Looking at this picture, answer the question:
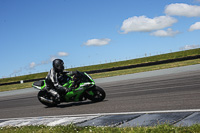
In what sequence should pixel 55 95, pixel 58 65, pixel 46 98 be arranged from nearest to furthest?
pixel 58 65, pixel 55 95, pixel 46 98

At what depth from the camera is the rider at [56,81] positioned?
9.12 m

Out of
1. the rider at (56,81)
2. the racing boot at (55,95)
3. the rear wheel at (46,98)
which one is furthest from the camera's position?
the rear wheel at (46,98)

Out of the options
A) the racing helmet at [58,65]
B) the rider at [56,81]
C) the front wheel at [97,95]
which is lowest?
the front wheel at [97,95]

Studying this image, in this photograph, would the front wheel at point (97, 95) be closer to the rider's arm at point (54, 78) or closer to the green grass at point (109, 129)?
the rider's arm at point (54, 78)

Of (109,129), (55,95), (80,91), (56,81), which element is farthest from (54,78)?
(109,129)

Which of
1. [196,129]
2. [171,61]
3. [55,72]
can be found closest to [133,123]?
[196,129]

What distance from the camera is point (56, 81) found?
30.1 feet

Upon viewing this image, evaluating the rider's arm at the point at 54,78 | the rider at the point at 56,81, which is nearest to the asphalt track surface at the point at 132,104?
the rider at the point at 56,81

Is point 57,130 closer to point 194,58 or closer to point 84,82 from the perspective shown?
point 84,82

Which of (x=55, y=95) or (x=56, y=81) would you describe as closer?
(x=56, y=81)

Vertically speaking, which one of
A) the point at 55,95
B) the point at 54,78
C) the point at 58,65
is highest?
the point at 58,65

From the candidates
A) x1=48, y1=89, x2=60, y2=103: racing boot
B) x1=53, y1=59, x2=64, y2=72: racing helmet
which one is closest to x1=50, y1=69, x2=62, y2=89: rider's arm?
x1=53, y1=59, x2=64, y2=72: racing helmet

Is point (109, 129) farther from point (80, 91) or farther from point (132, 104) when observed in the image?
point (80, 91)

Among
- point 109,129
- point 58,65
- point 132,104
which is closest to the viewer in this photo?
point 109,129
